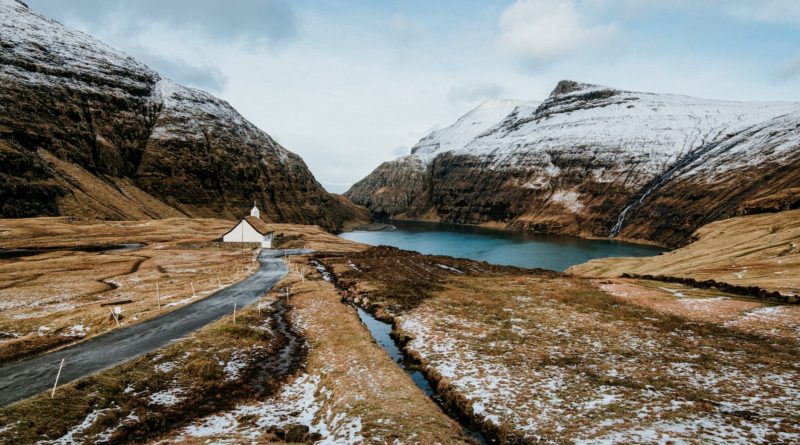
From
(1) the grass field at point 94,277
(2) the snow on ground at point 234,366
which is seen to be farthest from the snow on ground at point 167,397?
(1) the grass field at point 94,277

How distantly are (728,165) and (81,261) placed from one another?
23705 cm

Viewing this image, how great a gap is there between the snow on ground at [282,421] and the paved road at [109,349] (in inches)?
324

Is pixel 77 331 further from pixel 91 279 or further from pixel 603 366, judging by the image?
pixel 603 366

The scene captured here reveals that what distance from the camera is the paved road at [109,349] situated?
57.1 feet

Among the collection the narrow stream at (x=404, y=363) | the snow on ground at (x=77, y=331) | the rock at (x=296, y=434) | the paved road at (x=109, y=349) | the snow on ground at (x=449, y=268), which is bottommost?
the narrow stream at (x=404, y=363)

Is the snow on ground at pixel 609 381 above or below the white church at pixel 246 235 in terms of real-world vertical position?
below

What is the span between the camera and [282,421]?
606 inches

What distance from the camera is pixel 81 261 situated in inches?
2357

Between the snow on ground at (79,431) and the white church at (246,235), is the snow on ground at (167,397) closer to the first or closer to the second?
the snow on ground at (79,431)

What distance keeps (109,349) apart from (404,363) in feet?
56.2

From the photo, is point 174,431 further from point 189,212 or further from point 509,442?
point 189,212

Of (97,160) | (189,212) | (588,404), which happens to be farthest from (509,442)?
(97,160)

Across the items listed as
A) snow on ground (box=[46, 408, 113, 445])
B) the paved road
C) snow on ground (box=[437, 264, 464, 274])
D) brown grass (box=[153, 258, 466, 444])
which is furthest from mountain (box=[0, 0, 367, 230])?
snow on ground (box=[46, 408, 113, 445])

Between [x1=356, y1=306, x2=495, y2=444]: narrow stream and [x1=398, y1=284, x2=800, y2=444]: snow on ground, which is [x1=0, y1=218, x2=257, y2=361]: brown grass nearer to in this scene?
[x1=356, y1=306, x2=495, y2=444]: narrow stream
